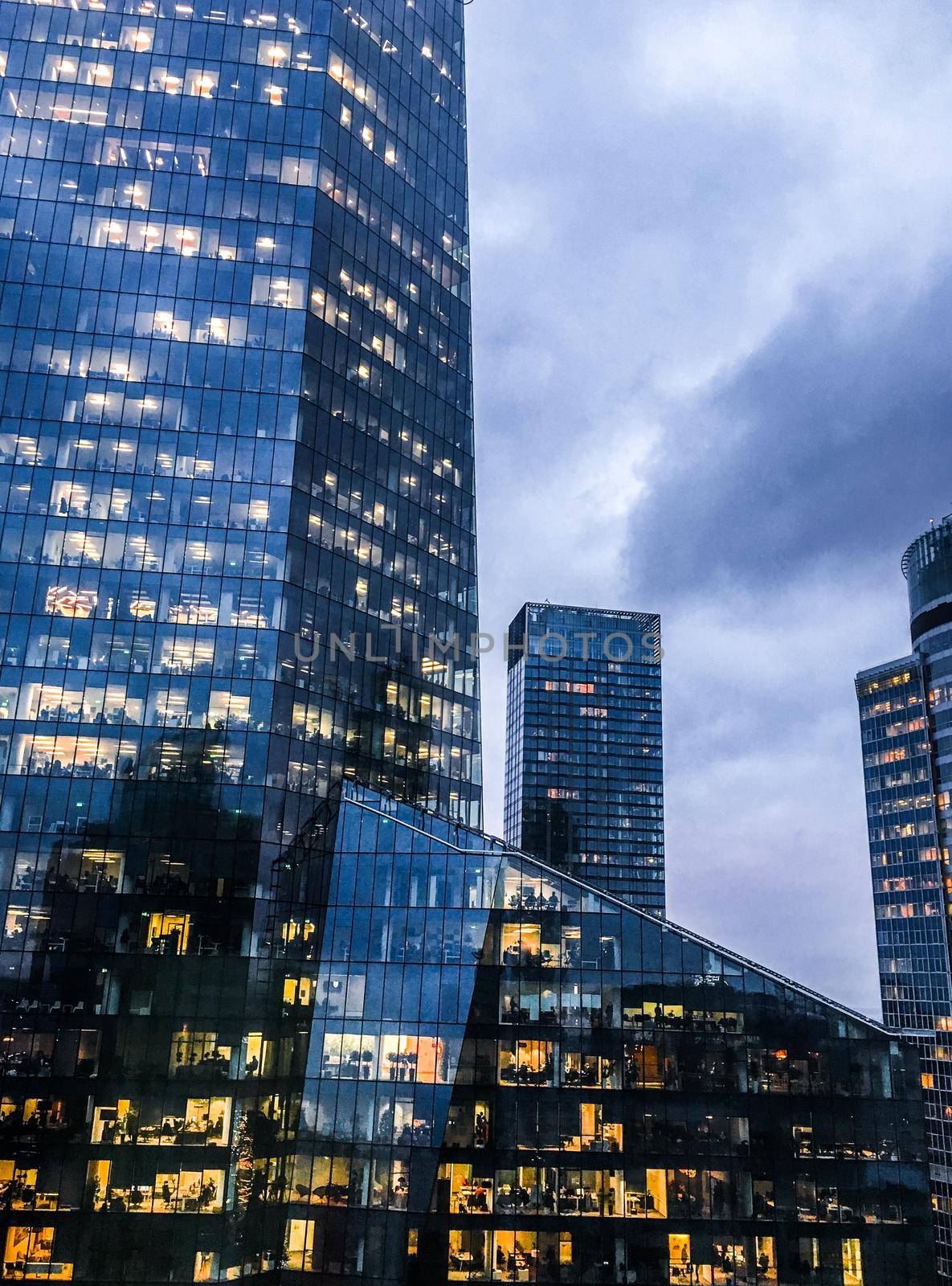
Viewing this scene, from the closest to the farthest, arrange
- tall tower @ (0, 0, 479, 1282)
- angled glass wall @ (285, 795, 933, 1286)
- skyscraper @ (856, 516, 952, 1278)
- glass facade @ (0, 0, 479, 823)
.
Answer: angled glass wall @ (285, 795, 933, 1286)
tall tower @ (0, 0, 479, 1282)
glass facade @ (0, 0, 479, 823)
skyscraper @ (856, 516, 952, 1278)

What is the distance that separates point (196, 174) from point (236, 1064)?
8321cm

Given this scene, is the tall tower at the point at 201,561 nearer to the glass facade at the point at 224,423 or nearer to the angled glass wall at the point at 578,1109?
the glass facade at the point at 224,423

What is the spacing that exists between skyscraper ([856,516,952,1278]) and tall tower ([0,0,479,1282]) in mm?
95771

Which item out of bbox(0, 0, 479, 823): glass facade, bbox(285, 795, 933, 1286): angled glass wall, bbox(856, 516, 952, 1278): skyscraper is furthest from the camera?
bbox(856, 516, 952, 1278): skyscraper

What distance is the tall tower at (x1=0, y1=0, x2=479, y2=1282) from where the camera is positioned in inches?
2901

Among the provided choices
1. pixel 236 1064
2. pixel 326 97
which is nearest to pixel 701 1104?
pixel 236 1064

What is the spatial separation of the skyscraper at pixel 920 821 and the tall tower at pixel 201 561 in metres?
95.8

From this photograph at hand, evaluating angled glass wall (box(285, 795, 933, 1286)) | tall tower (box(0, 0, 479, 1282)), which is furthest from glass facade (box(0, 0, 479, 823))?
angled glass wall (box(285, 795, 933, 1286))

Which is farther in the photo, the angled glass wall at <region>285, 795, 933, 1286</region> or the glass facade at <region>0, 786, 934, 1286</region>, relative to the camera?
the glass facade at <region>0, 786, 934, 1286</region>

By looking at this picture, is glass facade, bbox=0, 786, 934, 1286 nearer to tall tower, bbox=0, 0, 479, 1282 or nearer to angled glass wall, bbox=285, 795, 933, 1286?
angled glass wall, bbox=285, 795, 933, 1286

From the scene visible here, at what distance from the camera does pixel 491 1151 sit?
67312 mm

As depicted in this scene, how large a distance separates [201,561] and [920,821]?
131 metres

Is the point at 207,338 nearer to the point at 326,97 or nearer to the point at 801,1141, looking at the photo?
the point at 326,97

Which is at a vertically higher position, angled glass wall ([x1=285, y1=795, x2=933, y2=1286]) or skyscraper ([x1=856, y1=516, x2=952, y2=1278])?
skyscraper ([x1=856, y1=516, x2=952, y2=1278])
